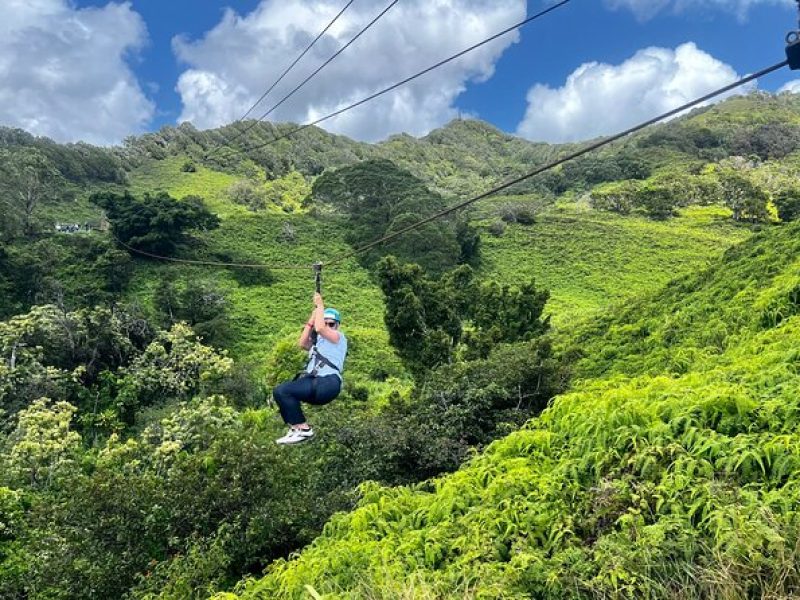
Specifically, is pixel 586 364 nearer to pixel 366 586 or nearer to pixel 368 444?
pixel 368 444

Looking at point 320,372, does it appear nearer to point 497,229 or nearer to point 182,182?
point 497,229

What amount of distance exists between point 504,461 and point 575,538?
61.7 inches

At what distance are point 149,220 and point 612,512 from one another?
126ft

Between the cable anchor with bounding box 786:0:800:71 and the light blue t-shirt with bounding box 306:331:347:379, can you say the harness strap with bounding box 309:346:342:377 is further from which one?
the cable anchor with bounding box 786:0:800:71

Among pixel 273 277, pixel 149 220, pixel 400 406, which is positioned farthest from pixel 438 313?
pixel 149 220

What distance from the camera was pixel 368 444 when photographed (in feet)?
33.4

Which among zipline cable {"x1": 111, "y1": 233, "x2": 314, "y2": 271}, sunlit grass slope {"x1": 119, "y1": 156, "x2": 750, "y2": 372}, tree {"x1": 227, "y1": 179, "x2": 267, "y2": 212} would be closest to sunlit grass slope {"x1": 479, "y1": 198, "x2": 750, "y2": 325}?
sunlit grass slope {"x1": 119, "y1": 156, "x2": 750, "y2": 372}

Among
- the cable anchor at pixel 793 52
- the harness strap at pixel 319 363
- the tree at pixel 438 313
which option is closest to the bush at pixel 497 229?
the tree at pixel 438 313

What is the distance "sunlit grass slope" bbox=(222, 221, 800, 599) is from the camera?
12.0 feet

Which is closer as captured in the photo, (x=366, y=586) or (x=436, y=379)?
(x=366, y=586)

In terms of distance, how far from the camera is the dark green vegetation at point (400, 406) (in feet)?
14.5

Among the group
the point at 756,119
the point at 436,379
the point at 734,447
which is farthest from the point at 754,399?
the point at 756,119

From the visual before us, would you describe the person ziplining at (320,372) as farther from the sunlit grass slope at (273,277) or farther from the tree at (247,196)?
the tree at (247,196)

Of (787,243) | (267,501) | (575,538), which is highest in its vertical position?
(787,243)
